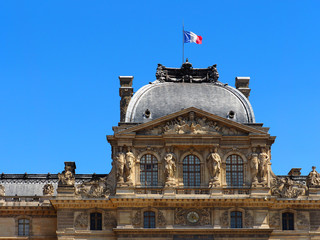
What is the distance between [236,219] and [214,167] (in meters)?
5.28

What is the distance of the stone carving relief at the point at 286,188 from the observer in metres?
101

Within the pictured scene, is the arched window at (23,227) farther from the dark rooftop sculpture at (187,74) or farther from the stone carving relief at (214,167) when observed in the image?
the dark rooftop sculpture at (187,74)

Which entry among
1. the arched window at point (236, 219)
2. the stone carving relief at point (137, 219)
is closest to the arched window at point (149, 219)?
the stone carving relief at point (137, 219)

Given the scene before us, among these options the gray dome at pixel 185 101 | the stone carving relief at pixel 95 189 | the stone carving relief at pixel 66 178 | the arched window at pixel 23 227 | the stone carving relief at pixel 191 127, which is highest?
the gray dome at pixel 185 101

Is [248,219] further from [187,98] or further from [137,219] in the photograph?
[187,98]

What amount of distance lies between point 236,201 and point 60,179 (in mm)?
16698

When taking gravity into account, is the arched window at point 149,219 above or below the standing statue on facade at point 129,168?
below

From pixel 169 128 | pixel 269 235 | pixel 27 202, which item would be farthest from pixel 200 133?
pixel 27 202

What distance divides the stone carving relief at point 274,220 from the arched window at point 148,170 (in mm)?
11346

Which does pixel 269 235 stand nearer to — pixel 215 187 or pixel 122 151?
pixel 215 187

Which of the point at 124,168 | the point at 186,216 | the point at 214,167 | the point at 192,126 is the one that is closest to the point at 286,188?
the point at 214,167

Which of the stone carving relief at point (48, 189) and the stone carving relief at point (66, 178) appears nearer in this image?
the stone carving relief at point (66, 178)

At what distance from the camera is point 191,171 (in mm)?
101000

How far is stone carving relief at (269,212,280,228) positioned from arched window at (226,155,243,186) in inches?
166
